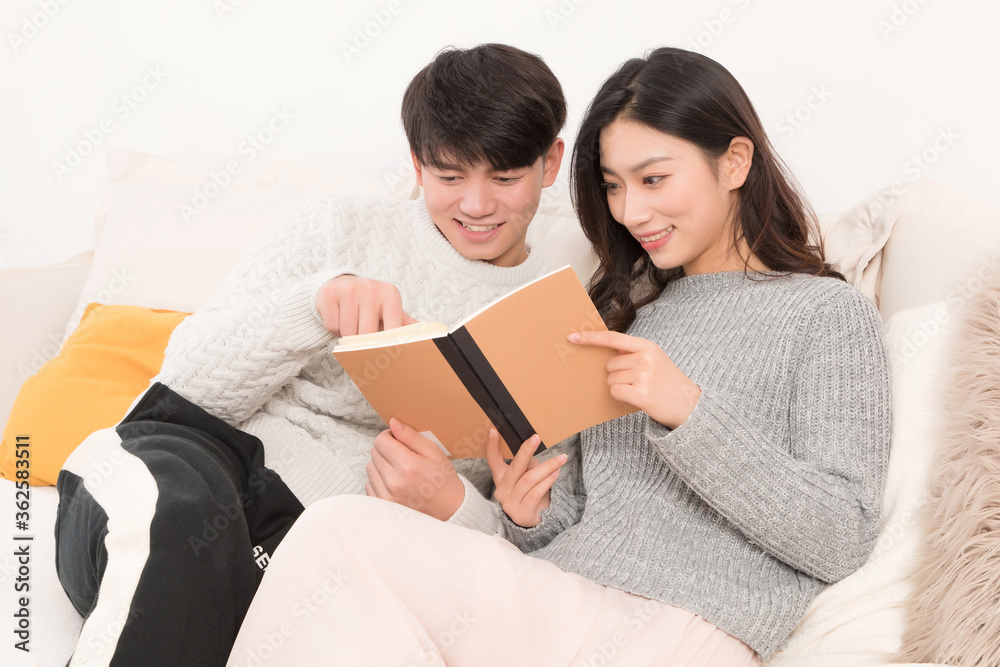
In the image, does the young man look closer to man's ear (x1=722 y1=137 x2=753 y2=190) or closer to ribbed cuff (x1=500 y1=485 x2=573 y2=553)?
ribbed cuff (x1=500 y1=485 x2=573 y2=553)

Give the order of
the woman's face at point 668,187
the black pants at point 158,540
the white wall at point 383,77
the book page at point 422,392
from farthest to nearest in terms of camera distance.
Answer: the white wall at point 383,77 → the woman's face at point 668,187 → the book page at point 422,392 → the black pants at point 158,540

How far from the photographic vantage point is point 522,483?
1.08 meters

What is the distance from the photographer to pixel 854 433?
97 cm

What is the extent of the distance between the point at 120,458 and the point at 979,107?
167 cm

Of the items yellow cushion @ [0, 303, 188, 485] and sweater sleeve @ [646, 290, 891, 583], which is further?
yellow cushion @ [0, 303, 188, 485]

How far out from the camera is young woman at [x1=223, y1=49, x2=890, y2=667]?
808 mm

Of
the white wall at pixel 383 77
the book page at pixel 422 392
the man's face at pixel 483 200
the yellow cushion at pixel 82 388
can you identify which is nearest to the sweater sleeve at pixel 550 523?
the book page at pixel 422 392

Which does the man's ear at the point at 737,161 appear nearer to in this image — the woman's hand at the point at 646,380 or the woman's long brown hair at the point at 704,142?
the woman's long brown hair at the point at 704,142

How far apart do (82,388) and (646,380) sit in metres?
1.09

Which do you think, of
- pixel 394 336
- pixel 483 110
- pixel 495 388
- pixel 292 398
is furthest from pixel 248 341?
pixel 483 110

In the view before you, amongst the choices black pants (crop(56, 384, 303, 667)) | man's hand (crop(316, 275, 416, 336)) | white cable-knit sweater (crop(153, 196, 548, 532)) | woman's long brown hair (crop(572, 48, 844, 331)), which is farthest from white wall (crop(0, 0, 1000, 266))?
black pants (crop(56, 384, 303, 667))

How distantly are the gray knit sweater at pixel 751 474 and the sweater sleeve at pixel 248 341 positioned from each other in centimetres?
43

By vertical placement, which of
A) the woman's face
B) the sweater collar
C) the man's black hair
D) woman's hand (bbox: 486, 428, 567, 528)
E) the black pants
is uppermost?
the man's black hair

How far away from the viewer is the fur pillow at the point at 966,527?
2.61ft
